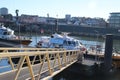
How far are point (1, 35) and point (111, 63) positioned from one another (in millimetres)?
27781

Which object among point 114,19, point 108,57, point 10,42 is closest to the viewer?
point 108,57

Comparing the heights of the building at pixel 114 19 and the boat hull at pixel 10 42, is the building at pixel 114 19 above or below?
above

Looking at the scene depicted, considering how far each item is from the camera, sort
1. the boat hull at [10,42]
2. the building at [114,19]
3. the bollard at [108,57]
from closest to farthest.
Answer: the bollard at [108,57] < the boat hull at [10,42] < the building at [114,19]

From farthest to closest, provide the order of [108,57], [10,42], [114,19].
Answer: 1. [114,19]
2. [10,42]
3. [108,57]

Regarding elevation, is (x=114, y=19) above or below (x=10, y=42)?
above

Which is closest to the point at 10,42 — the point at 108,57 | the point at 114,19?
the point at 108,57

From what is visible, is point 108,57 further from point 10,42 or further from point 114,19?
point 114,19

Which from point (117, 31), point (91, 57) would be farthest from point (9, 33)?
point (117, 31)

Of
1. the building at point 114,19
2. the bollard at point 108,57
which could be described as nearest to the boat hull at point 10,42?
the bollard at point 108,57

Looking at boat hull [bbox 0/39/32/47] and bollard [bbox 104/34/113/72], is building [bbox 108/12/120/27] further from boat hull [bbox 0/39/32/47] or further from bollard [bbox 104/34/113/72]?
bollard [bbox 104/34/113/72]

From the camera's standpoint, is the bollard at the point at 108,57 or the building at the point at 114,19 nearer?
the bollard at the point at 108,57

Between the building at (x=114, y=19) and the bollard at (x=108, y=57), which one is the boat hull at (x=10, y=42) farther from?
the building at (x=114, y=19)

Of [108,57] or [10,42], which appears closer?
[108,57]

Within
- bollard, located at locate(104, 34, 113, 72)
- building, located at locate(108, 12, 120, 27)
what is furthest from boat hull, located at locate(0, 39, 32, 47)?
building, located at locate(108, 12, 120, 27)
